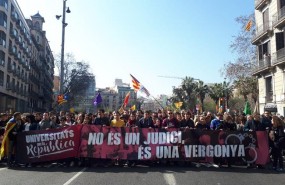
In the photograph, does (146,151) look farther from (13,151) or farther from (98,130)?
(13,151)

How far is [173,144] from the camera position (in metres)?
11.0

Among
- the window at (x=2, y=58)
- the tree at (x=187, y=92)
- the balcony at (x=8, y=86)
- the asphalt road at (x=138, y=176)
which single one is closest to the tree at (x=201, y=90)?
the tree at (x=187, y=92)

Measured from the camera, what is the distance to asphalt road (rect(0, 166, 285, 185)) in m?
Result: 8.27

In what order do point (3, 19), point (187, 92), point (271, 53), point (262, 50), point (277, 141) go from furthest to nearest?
point (187, 92) < point (3, 19) < point (262, 50) < point (271, 53) < point (277, 141)

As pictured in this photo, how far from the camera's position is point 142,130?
11.1 metres

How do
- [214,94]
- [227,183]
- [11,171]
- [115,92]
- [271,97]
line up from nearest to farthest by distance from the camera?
[227,183], [11,171], [271,97], [214,94], [115,92]

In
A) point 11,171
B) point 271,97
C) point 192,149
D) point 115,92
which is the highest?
point 115,92

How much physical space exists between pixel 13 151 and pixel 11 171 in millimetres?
1474

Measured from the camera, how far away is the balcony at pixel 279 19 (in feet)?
83.4

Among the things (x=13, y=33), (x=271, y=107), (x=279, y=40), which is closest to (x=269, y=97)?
(x=271, y=107)

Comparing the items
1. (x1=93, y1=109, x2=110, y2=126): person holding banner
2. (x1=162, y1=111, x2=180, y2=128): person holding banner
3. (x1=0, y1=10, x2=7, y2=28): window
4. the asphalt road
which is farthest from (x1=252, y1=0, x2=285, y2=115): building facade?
(x1=0, y1=10, x2=7, y2=28): window

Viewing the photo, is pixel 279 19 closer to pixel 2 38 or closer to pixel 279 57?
pixel 279 57

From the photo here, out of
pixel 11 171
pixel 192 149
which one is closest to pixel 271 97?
pixel 192 149

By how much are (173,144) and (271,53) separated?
20641 millimetres
